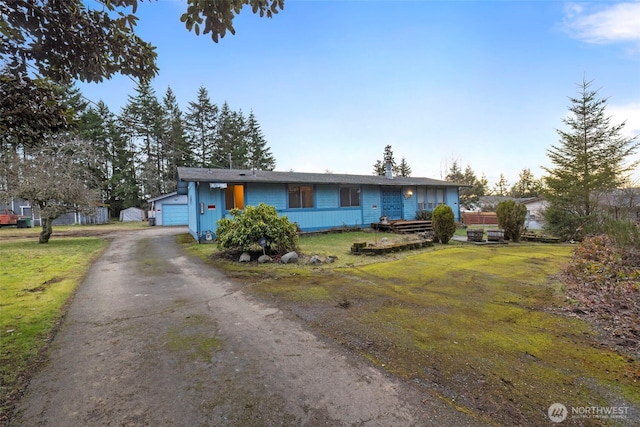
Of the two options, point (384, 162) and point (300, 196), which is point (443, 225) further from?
point (384, 162)

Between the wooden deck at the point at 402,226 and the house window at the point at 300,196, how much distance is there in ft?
13.4

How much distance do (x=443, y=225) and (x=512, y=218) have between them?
3.33 m

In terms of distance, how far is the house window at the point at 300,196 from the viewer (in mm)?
14227

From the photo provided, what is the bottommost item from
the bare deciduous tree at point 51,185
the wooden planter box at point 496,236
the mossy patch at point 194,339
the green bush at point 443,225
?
the mossy patch at point 194,339

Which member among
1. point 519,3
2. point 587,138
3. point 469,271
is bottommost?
point 469,271

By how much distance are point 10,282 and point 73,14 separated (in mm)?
5872

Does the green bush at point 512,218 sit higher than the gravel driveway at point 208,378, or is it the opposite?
the green bush at point 512,218

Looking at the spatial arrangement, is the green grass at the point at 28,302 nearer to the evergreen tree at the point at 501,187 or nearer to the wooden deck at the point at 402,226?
the wooden deck at the point at 402,226

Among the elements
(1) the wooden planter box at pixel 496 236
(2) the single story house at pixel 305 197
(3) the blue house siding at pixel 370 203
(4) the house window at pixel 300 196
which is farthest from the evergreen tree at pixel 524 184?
(4) the house window at pixel 300 196

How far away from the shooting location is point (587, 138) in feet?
48.2

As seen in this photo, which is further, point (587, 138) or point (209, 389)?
point (587, 138)

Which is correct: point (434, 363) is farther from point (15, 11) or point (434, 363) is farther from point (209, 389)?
point (15, 11)

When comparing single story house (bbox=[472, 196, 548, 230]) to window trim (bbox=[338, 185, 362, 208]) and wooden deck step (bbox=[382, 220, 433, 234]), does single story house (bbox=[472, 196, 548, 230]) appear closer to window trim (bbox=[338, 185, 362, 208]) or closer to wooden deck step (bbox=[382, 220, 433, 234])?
wooden deck step (bbox=[382, 220, 433, 234])

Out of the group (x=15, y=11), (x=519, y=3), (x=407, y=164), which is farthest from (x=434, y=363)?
(x=407, y=164)
